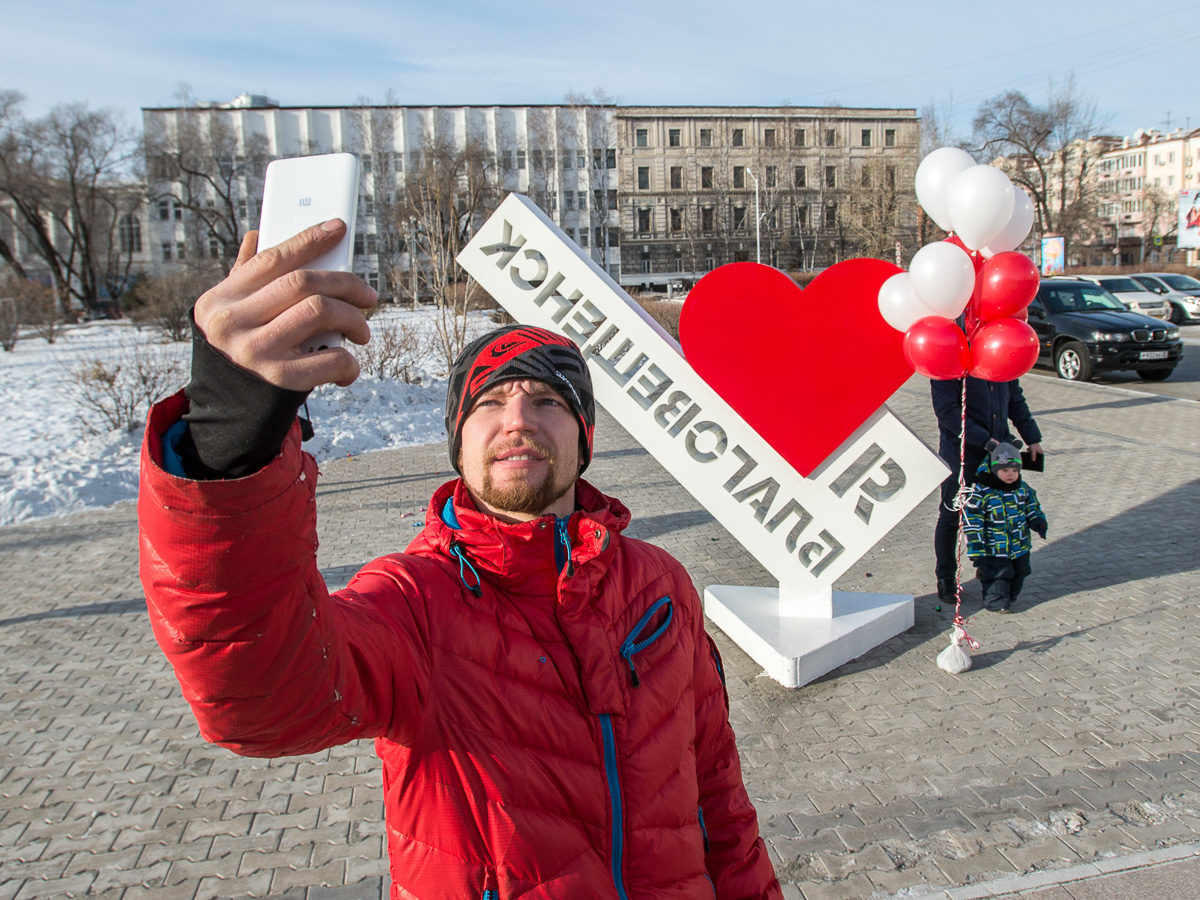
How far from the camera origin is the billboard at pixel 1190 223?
1508 inches

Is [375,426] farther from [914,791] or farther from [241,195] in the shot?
[241,195]

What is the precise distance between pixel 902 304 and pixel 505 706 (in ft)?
12.1

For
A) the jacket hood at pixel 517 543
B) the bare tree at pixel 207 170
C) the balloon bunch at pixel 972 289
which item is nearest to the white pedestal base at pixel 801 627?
the balloon bunch at pixel 972 289

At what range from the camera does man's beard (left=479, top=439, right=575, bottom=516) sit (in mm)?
1615

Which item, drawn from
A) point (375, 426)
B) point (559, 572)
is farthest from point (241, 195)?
point (559, 572)

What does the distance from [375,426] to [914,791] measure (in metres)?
10.7

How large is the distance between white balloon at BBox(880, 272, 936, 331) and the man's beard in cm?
335

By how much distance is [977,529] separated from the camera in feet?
17.1

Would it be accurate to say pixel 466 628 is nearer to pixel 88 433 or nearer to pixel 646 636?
pixel 646 636

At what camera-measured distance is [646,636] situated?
5.54ft

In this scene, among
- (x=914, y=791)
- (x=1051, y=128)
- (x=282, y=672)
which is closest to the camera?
(x=282, y=672)

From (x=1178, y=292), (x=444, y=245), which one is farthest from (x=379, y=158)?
(x=1178, y=292)

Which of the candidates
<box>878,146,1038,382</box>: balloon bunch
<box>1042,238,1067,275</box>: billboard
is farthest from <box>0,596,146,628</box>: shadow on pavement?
<box>1042,238,1067,275</box>: billboard

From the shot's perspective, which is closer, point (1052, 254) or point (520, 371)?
point (520, 371)
